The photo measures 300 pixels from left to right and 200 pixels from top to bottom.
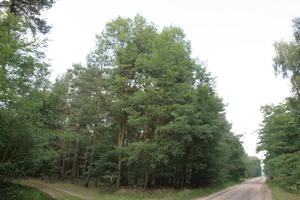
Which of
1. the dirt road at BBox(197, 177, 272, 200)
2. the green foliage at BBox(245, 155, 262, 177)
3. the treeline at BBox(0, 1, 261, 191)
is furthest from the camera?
the green foliage at BBox(245, 155, 262, 177)

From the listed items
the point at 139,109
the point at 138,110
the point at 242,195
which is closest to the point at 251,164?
the point at 242,195

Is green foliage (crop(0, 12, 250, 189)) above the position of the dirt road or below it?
above

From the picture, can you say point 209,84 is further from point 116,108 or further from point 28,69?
point 28,69

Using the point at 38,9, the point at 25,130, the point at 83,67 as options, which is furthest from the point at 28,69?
the point at 83,67

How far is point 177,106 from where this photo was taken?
1462 cm

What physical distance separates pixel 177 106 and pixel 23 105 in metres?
10.00

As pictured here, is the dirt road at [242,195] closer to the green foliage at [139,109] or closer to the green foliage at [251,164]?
the green foliage at [139,109]

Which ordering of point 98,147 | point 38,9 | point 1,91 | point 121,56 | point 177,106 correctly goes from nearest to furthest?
1. point 1,91
2. point 38,9
3. point 177,106
4. point 121,56
5. point 98,147

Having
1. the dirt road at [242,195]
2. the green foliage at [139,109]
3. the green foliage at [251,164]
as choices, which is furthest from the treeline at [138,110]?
the green foliage at [251,164]

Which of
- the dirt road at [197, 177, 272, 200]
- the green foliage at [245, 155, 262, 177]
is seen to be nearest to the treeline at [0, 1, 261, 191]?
the dirt road at [197, 177, 272, 200]

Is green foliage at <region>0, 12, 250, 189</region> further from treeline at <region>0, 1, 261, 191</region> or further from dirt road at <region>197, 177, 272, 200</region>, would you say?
dirt road at <region>197, 177, 272, 200</region>

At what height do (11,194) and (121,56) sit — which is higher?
(121,56)

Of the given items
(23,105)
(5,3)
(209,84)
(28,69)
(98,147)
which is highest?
(5,3)

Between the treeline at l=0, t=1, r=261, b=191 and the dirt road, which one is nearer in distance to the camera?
the treeline at l=0, t=1, r=261, b=191
